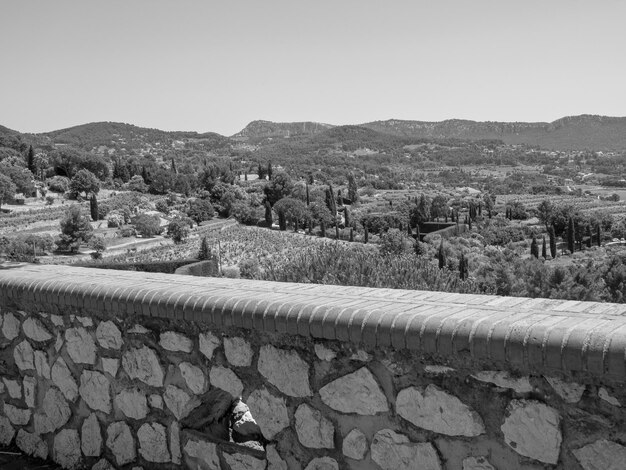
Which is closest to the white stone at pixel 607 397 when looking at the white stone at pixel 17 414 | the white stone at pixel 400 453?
the white stone at pixel 400 453

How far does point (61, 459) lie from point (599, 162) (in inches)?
7842

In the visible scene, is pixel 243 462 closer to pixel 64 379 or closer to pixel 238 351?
pixel 238 351

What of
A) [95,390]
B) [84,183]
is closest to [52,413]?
[95,390]

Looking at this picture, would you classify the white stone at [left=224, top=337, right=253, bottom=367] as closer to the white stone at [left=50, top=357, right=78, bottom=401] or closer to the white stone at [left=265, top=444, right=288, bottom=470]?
the white stone at [left=265, top=444, right=288, bottom=470]

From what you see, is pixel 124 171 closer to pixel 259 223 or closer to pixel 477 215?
pixel 259 223

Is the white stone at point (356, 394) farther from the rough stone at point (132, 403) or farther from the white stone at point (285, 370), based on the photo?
the rough stone at point (132, 403)

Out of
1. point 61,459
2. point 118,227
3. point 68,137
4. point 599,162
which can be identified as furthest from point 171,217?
point 599,162

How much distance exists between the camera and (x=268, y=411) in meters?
2.91

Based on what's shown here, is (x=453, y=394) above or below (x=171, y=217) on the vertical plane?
above

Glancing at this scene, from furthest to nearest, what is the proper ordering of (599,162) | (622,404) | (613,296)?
1. (599,162)
2. (613,296)
3. (622,404)

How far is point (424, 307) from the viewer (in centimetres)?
259

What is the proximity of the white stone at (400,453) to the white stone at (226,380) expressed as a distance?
76 cm

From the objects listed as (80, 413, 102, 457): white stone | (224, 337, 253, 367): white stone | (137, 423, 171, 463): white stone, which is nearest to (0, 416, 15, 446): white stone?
(80, 413, 102, 457): white stone

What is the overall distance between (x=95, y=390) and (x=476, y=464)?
2251 millimetres
